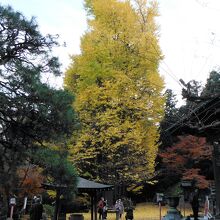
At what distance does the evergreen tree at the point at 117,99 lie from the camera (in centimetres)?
2345

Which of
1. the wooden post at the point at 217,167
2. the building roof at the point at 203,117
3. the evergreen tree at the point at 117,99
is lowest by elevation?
the wooden post at the point at 217,167

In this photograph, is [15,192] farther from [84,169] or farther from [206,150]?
[206,150]

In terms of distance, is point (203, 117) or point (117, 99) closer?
point (203, 117)

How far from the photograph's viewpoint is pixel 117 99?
77.9 ft

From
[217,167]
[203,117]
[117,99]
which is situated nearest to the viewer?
[203,117]

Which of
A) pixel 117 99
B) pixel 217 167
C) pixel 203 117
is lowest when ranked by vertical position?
pixel 217 167

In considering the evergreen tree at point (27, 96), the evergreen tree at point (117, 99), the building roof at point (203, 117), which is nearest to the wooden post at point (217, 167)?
the building roof at point (203, 117)

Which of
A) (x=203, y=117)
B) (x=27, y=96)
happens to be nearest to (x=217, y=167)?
(x=203, y=117)

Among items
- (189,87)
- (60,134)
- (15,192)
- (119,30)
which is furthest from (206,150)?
(189,87)

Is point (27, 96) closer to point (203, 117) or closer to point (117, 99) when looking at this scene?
point (203, 117)

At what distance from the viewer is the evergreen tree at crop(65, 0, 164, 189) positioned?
23.5 metres

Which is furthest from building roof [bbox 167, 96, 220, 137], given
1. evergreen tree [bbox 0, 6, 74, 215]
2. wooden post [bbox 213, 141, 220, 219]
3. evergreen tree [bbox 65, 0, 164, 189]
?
evergreen tree [bbox 65, 0, 164, 189]

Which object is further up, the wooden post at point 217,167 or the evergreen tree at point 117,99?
the evergreen tree at point 117,99

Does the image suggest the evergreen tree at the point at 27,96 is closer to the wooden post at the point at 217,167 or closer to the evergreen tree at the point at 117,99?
the wooden post at the point at 217,167
